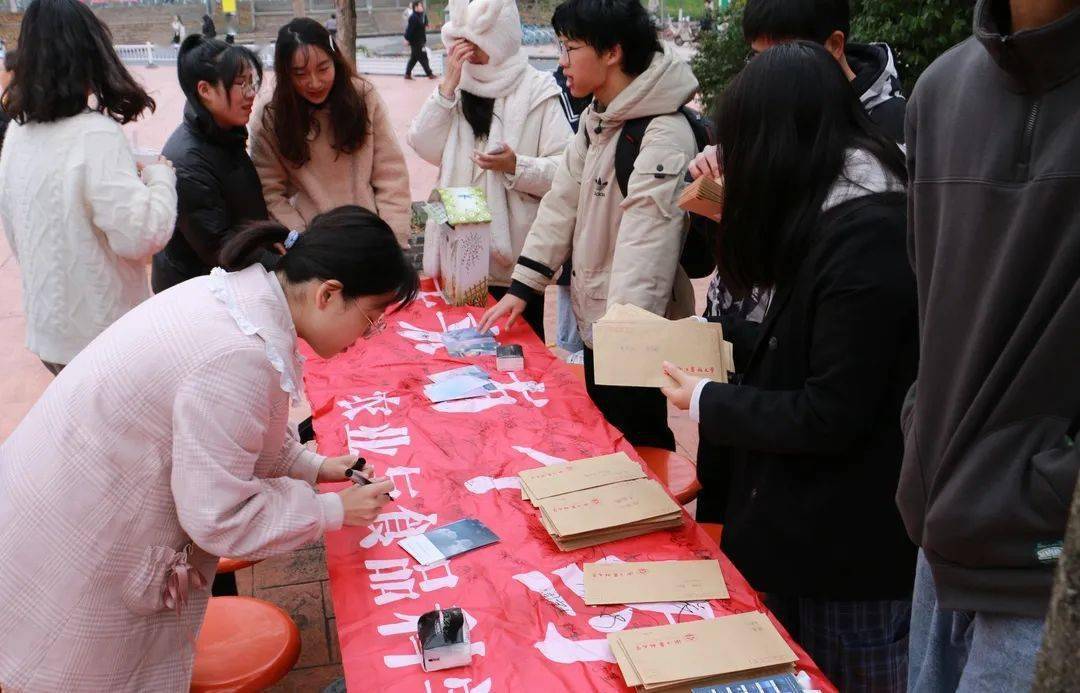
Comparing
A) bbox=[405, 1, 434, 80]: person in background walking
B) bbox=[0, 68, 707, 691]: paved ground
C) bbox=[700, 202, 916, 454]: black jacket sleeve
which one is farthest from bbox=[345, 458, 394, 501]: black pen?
bbox=[405, 1, 434, 80]: person in background walking

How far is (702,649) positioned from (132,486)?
3.20 feet

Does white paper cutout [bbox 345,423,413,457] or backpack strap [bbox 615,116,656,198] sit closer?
white paper cutout [bbox 345,423,413,457]

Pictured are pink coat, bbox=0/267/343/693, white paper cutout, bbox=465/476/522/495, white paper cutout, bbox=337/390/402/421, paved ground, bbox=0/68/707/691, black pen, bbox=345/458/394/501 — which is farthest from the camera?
paved ground, bbox=0/68/707/691

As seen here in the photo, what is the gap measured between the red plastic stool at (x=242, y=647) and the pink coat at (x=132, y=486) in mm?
201

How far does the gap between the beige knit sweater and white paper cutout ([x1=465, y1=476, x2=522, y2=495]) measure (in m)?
1.46

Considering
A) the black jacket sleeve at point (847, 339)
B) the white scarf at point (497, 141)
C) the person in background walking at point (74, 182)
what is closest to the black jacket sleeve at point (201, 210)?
the person in background walking at point (74, 182)

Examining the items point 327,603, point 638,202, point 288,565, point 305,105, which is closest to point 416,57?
point 305,105

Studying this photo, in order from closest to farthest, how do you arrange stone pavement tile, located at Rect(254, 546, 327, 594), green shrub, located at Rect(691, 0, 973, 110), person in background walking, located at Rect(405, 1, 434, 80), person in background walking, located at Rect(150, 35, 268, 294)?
person in background walking, located at Rect(150, 35, 268, 294)
stone pavement tile, located at Rect(254, 546, 327, 594)
green shrub, located at Rect(691, 0, 973, 110)
person in background walking, located at Rect(405, 1, 434, 80)

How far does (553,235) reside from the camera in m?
2.87

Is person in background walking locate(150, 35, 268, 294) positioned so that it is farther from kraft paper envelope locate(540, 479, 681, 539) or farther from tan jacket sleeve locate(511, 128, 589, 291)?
kraft paper envelope locate(540, 479, 681, 539)

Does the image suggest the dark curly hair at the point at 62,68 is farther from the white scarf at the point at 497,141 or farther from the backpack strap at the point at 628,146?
the backpack strap at the point at 628,146

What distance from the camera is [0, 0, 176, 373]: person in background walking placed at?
2393 mm

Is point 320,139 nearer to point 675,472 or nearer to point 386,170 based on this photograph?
point 386,170

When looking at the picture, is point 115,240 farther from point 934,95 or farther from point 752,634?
point 934,95
